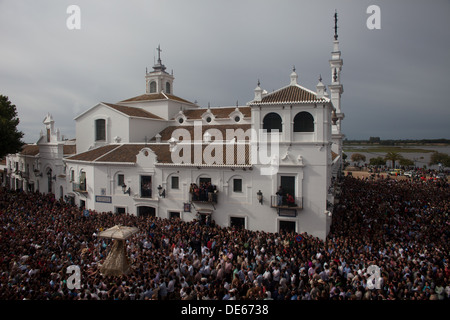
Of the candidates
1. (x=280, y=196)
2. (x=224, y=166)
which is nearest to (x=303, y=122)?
(x=280, y=196)

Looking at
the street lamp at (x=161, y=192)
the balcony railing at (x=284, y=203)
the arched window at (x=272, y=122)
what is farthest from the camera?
the street lamp at (x=161, y=192)

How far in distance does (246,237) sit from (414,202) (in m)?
16.9

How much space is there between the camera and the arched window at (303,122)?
21750mm

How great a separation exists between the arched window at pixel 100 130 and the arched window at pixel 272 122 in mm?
17329

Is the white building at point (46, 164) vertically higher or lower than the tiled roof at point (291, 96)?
lower

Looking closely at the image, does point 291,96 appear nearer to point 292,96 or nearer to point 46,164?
point 292,96

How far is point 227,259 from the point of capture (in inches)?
578

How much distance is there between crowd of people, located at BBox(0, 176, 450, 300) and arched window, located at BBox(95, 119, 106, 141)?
9432mm

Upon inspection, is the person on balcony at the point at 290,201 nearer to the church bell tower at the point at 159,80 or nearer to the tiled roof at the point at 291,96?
the tiled roof at the point at 291,96

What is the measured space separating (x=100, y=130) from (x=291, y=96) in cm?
1958

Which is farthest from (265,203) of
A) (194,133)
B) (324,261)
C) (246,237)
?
(194,133)

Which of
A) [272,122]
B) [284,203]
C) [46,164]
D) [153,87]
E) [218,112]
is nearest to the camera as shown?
[284,203]

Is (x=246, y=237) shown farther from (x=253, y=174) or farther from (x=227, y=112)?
(x=227, y=112)

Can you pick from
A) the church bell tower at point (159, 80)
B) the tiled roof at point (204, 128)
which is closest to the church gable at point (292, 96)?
the tiled roof at point (204, 128)
